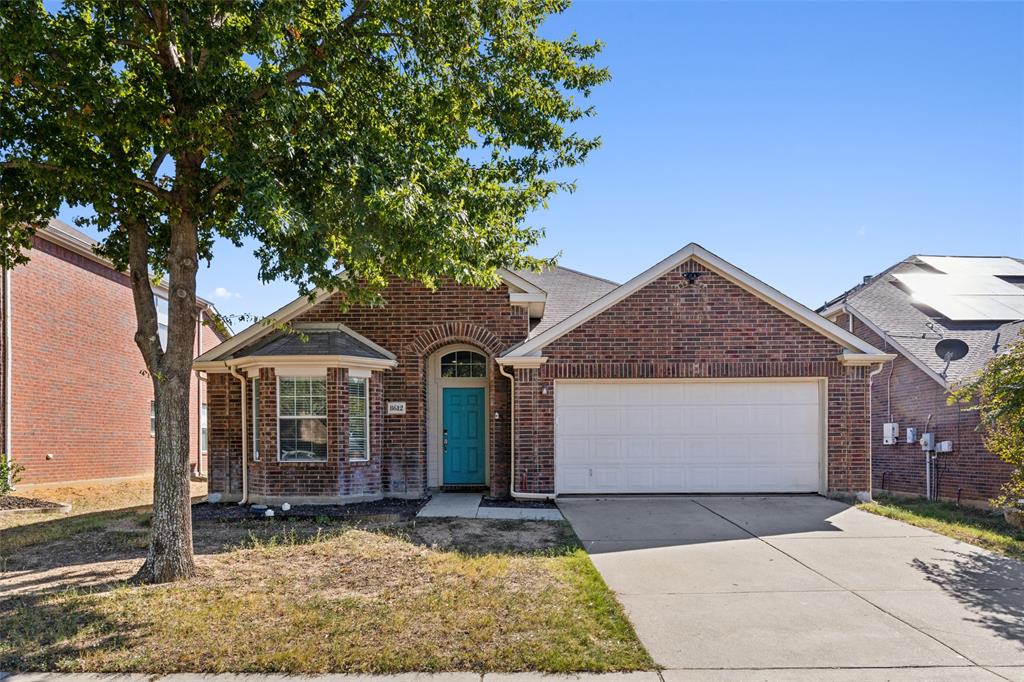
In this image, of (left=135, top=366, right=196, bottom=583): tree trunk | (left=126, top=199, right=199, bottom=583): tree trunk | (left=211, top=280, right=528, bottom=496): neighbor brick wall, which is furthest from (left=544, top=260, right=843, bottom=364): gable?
(left=135, top=366, right=196, bottom=583): tree trunk

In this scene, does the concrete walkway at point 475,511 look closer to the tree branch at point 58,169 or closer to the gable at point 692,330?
the gable at point 692,330

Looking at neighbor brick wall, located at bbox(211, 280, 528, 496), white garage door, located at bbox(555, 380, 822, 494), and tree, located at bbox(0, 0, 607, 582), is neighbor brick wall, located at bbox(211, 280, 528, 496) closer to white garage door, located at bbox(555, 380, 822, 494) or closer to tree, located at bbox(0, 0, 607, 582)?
white garage door, located at bbox(555, 380, 822, 494)

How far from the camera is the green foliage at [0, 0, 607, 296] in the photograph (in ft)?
24.0

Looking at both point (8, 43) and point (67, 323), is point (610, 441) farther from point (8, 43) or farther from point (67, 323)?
point (67, 323)

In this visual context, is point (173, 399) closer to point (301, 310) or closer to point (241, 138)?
point (241, 138)

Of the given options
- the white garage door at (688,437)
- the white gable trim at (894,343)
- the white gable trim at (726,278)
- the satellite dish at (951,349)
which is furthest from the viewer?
the satellite dish at (951,349)

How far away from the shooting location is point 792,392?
1309cm

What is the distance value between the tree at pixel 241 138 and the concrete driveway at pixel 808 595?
13.8ft

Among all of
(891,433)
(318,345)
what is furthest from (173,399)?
(891,433)

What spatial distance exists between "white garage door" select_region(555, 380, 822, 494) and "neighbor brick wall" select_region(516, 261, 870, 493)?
1.08 feet

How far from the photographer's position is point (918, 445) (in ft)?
51.8

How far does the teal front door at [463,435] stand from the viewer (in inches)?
560

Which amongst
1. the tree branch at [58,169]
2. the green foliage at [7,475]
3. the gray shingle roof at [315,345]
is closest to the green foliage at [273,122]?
the tree branch at [58,169]

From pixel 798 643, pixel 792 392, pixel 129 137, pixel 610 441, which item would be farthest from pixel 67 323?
pixel 798 643
